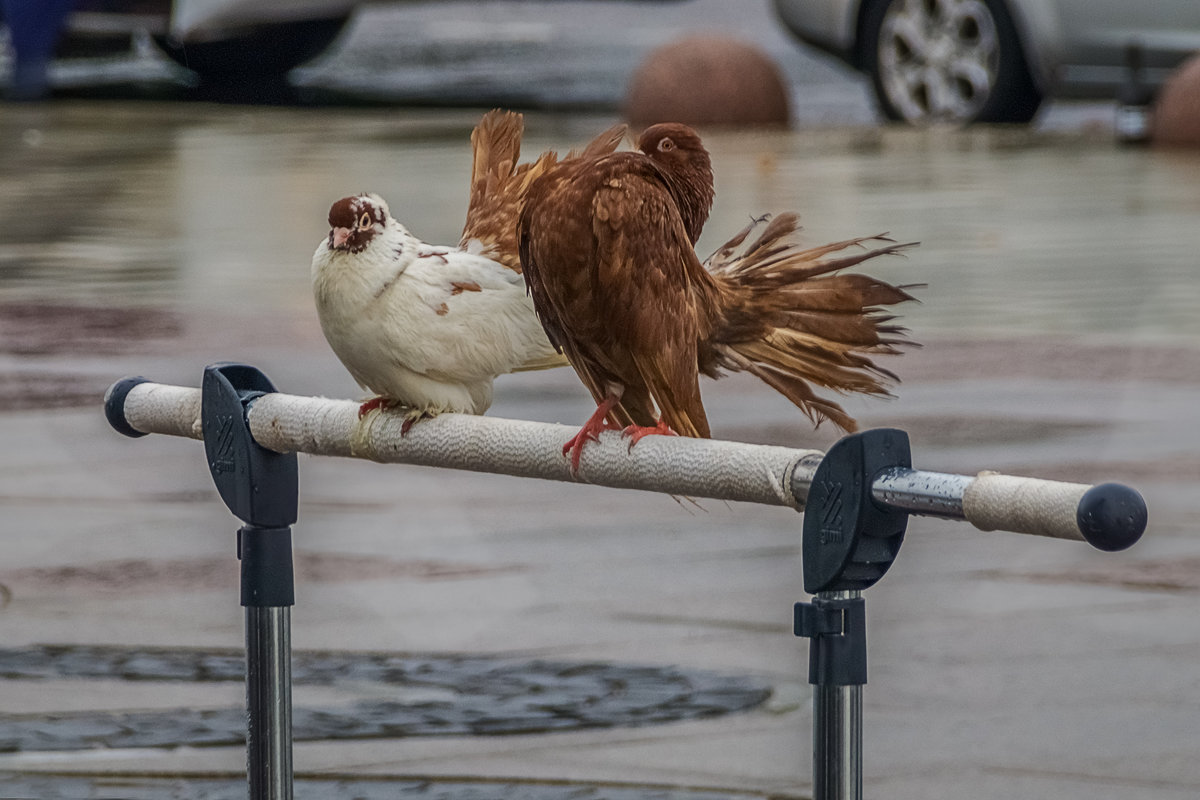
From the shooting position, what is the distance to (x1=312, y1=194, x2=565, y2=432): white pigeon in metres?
3.14

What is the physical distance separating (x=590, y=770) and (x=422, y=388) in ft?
4.54

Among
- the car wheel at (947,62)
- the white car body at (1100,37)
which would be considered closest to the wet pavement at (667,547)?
the white car body at (1100,37)

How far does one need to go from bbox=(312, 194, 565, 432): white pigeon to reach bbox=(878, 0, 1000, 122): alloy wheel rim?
12.1m

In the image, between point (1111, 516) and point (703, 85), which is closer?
point (1111, 516)

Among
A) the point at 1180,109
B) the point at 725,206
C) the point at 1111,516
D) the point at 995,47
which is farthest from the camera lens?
the point at 995,47

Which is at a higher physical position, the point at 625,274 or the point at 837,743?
the point at 625,274

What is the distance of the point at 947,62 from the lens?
1540 cm

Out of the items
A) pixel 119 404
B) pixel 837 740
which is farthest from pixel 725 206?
pixel 837 740

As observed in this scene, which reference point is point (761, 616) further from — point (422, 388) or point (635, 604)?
point (422, 388)

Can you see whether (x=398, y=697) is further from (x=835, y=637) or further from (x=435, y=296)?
(x=835, y=637)

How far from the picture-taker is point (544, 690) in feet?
15.8

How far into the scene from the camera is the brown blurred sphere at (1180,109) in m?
13.8

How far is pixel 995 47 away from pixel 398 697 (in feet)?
35.9

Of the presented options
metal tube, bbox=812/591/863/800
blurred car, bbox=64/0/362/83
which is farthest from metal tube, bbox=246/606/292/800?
blurred car, bbox=64/0/362/83
